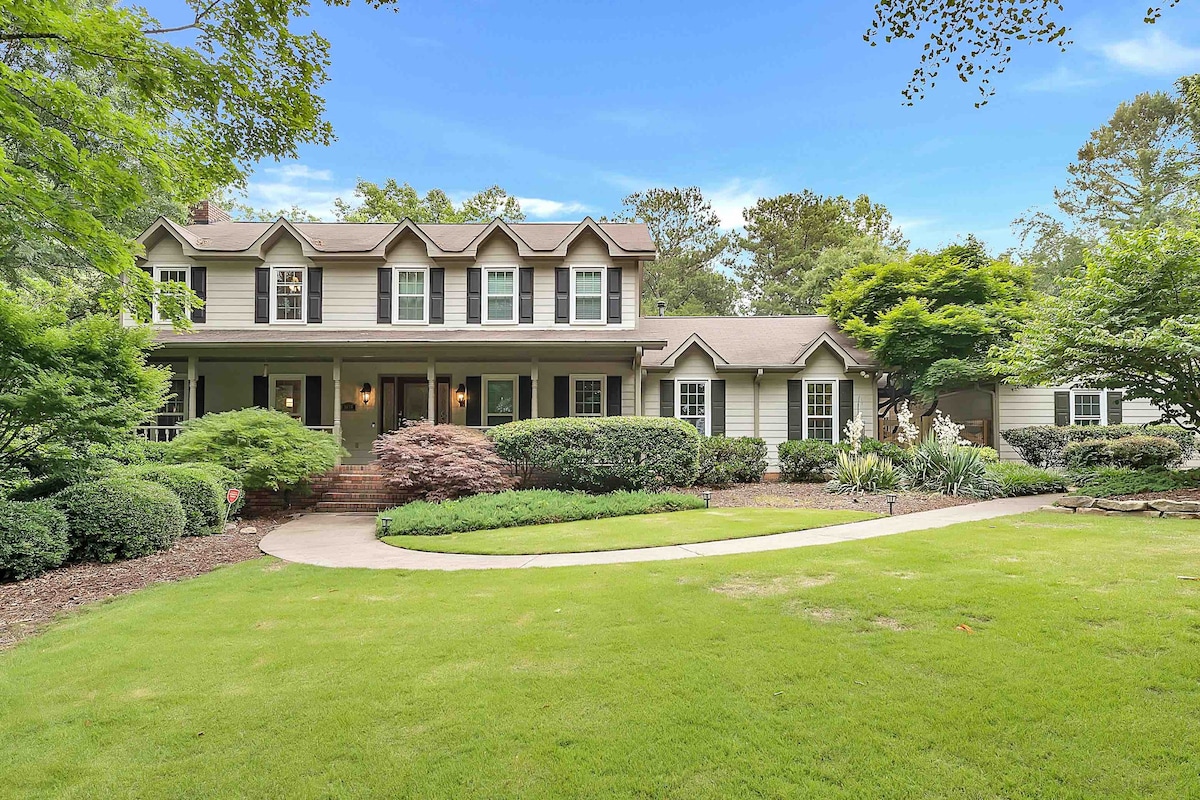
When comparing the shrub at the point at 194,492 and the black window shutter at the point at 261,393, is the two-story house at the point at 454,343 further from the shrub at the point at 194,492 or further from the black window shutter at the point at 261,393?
the shrub at the point at 194,492

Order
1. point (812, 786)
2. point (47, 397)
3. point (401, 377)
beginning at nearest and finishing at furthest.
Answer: point (812, 786)
point (47, 397)
point (401, 377)

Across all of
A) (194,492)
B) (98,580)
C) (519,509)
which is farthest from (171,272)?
(519,509)

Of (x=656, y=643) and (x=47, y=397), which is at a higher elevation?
(x=47, y=397)

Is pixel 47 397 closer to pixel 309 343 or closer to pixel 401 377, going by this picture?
pixel 309 343

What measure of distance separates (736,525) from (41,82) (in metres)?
9.33

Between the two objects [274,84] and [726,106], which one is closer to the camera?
[274,84]

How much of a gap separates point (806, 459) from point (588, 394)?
6153 millimetres

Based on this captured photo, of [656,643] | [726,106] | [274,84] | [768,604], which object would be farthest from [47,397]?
[726,106]

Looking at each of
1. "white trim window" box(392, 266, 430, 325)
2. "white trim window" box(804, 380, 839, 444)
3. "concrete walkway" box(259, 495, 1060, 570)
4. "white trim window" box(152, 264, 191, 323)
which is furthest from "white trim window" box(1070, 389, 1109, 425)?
"white trim window" box(152, 264, 191, 323)

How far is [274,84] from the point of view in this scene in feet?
19.5

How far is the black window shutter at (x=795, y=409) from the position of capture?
16.5m

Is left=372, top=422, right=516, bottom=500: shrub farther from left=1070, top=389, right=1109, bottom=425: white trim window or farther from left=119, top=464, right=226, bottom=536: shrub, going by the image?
left=1070, top=389, right=1109, bottom=425: white trim window

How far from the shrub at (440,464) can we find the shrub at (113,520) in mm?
4064

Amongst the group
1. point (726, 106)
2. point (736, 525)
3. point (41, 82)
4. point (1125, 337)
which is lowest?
point (736, 525)
